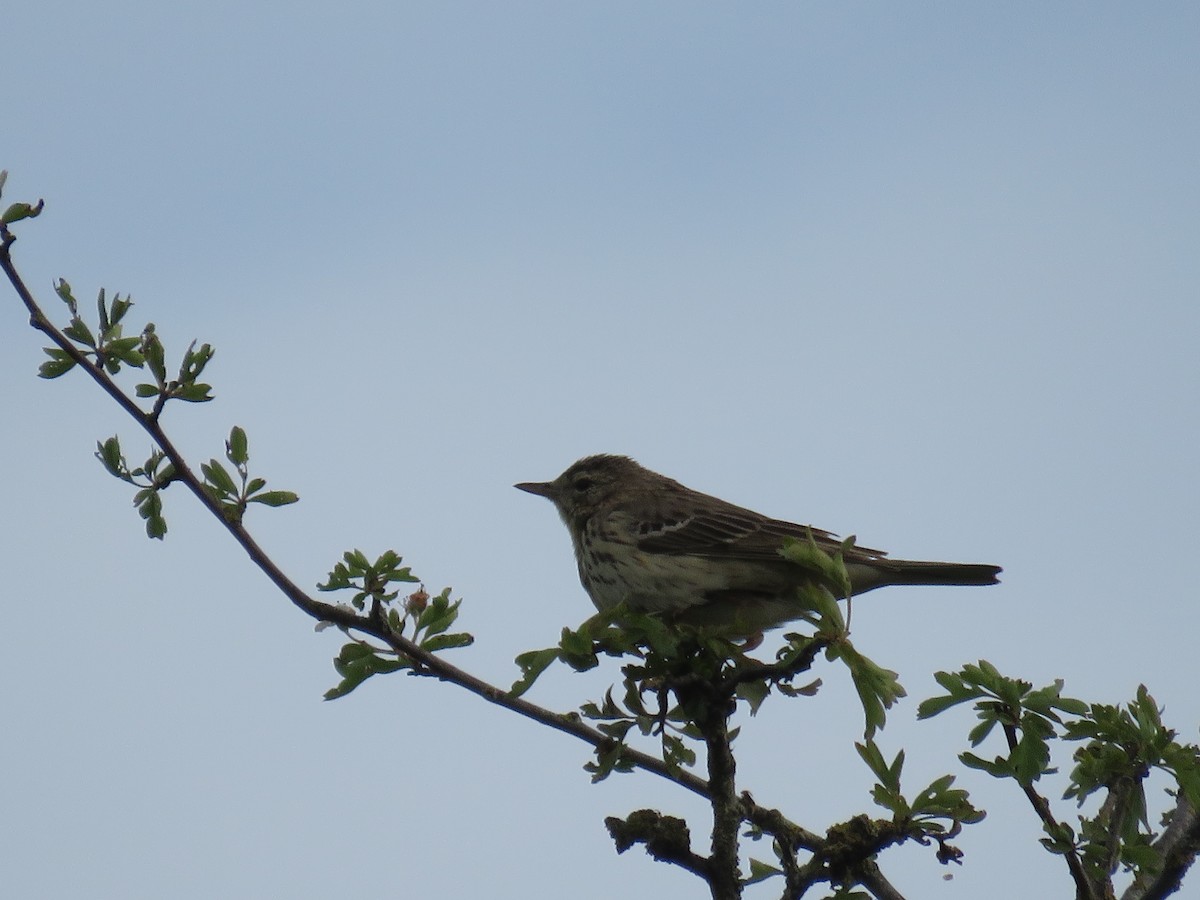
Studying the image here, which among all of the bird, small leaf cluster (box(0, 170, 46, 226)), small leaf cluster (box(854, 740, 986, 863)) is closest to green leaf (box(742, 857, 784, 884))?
small leaf cluster (box(854, 740, 986, 863))

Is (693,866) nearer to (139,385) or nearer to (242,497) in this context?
(242,497)

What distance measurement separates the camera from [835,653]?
4.53 metres

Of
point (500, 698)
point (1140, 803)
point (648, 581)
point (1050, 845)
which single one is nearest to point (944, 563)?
point (648, 581)

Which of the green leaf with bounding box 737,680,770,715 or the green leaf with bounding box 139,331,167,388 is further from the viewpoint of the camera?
the green leaf with bounding box 737,680,770,715

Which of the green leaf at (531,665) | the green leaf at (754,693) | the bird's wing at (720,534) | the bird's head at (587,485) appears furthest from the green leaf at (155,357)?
the bird's head at (587,485)

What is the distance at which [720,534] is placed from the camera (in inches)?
338

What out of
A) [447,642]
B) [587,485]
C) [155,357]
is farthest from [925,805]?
[587,485]

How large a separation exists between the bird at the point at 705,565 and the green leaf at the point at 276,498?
3128 mm

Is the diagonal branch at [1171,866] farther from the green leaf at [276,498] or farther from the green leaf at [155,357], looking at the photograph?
the green leaf at [155,357]

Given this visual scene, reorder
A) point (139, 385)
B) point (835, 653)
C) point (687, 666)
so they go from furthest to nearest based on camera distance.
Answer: point (687, 666) < point (139, 385) < point (835, 653)

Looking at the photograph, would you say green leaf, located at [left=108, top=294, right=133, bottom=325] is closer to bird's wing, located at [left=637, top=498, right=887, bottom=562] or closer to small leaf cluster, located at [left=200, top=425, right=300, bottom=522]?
small leaf cluster, located at [left=200, top=425, right=300, bottom=522]

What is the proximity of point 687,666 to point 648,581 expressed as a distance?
3040mm

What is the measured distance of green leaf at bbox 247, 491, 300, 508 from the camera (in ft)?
15.7

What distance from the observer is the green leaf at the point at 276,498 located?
15.7 feet
